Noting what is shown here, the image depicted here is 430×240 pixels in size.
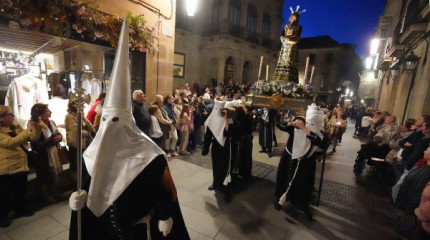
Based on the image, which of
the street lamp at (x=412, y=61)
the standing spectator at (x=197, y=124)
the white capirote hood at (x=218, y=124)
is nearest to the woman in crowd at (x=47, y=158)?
the white capirote hood at (x=218, y=124)

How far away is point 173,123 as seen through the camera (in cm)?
639

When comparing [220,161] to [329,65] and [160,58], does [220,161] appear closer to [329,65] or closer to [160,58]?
[160,58]

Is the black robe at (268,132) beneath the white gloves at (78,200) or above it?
beneath

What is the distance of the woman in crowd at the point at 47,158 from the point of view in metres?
3.50

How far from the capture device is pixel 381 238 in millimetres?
3418

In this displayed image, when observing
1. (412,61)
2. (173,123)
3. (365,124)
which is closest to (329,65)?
(365,124)

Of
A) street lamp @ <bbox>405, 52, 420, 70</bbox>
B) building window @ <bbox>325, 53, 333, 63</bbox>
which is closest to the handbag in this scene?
street lamp @ <bbox>405, 52, 420, 70</bbox>

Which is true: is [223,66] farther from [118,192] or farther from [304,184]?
[118,192]

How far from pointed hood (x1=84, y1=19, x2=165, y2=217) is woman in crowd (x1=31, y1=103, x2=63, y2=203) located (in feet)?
8.11

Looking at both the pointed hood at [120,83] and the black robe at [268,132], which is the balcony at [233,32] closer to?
the black robe at [268,132]

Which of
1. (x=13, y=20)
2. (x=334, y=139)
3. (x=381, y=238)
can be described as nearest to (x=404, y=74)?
(x=334, y=139)

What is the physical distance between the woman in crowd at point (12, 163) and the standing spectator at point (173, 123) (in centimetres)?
333

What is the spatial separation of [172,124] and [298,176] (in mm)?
3902

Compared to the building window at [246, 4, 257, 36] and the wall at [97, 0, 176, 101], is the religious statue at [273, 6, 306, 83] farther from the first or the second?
the building window at [246, 4, 257, 36]
